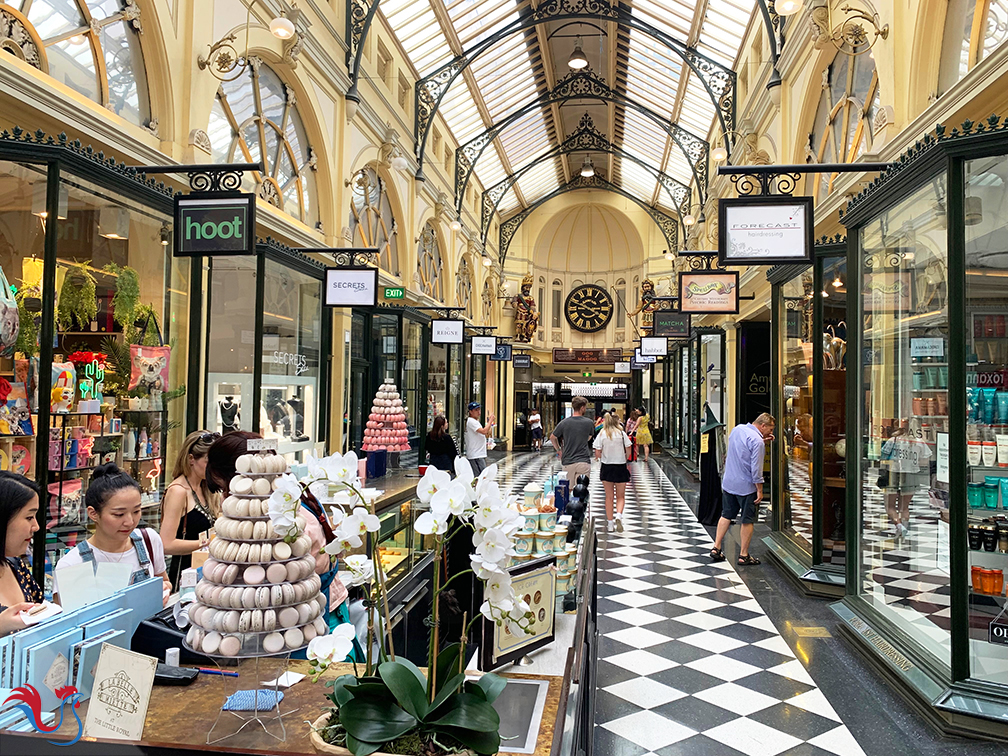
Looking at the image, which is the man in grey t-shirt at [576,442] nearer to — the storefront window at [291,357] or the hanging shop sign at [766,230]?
the storefront window at [291,357]

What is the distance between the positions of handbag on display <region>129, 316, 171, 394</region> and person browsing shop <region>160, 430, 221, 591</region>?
1711 mm

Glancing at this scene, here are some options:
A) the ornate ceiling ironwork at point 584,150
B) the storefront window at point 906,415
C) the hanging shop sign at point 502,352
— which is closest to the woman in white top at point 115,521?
the storefront window at point 906,415

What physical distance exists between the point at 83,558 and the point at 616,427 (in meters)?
7.38

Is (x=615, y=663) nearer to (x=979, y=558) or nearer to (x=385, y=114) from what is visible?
(x=979, y=558)

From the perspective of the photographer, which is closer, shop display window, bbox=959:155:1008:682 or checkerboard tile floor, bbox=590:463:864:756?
checkerboard tile floor, bbox=590:463:864:756

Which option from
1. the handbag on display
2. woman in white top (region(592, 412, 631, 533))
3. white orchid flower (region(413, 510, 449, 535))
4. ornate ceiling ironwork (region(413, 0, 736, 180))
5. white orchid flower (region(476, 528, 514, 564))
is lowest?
woman in white top (region(592, 412, 631, 533))

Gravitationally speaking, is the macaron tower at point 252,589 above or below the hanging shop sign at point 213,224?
below

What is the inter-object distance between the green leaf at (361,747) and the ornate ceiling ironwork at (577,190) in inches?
1007

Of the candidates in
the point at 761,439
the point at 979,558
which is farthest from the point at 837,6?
the point at 979,558

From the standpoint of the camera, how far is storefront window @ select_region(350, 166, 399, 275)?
11.4m

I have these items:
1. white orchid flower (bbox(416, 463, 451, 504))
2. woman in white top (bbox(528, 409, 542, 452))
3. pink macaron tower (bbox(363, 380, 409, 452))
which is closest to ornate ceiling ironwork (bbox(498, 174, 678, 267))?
woman in white top (bbox(528, 409, 542, 452))

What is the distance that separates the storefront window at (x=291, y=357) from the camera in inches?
291

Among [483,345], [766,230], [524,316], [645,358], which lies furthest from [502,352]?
[766,230]

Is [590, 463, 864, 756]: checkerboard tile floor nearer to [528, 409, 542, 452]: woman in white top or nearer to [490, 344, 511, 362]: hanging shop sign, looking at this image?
[490, 344, 511, 362]: hanging shop sign
